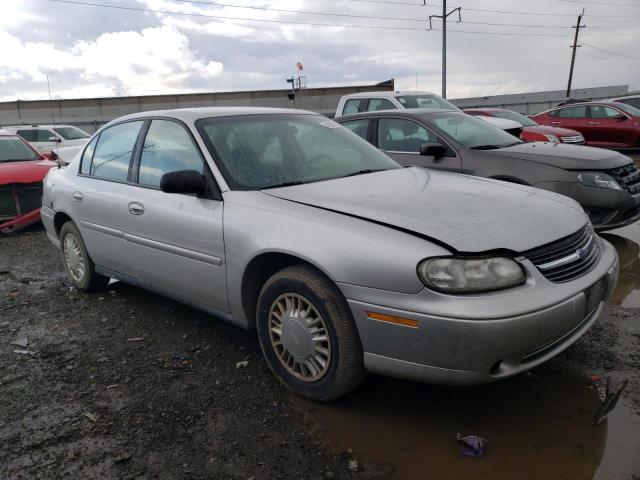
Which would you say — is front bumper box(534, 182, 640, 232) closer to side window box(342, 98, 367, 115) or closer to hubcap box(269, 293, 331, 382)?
hubcap box(269, 293, 331, 382)

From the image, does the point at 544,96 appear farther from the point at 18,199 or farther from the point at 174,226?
the point at 174,226

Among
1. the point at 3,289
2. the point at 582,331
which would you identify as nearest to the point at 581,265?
the point at 582,331

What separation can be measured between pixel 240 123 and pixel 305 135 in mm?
477

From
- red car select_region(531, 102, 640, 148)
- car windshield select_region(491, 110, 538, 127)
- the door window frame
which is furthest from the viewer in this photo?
red car select_region(531, 102, 640, 148)

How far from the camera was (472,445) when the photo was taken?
97.9 inches

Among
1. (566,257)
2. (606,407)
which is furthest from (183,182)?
(606,407)

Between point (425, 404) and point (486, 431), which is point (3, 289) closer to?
point (425, 404)

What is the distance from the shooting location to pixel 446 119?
6230 millimetres

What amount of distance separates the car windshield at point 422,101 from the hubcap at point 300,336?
7.07 meters

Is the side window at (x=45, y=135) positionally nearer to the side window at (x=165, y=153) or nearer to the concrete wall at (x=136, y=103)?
the side window at (x=165, y=153)

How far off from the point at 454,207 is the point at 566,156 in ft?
10.6

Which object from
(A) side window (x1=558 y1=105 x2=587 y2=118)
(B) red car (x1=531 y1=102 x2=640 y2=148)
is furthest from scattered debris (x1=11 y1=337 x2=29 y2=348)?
(A) side window (x1=558 y1=105 x2=587 y2=118)

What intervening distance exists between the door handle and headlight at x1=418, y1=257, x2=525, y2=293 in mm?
2195

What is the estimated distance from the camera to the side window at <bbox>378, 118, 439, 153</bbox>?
19.7 feet
